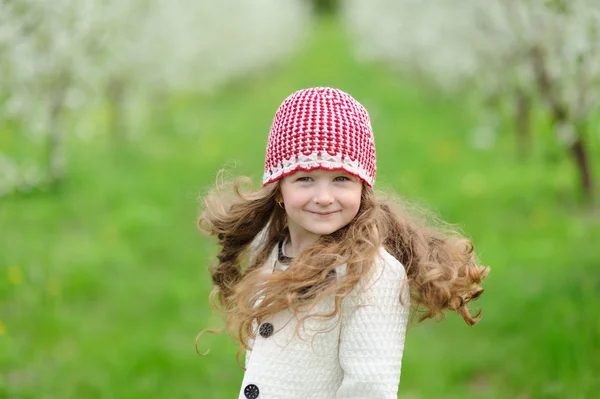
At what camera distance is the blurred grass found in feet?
13.8

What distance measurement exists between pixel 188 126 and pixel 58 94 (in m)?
6.09

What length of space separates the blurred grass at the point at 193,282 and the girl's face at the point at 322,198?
0.67 m

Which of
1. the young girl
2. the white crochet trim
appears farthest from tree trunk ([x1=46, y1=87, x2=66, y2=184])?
the white crochet trim

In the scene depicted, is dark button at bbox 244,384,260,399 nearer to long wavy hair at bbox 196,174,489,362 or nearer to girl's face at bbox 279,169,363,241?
long wavy hair at bbox 196,174,489,362

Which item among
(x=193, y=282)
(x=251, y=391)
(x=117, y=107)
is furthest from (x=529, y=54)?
(x=117, y=107)

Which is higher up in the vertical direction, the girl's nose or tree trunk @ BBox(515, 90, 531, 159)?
tree trunk @ BBox(515, 90, 531, 159)

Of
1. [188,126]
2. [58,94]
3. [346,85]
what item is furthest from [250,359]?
[346,85]

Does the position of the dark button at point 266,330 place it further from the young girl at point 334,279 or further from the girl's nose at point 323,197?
the girl's nose at point 323,197

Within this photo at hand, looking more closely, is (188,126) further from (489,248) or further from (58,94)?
(489,248)

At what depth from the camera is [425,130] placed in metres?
12.3

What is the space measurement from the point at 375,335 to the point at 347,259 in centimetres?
22

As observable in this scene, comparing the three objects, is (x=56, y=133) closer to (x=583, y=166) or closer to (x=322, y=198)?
(x=583, y=166)

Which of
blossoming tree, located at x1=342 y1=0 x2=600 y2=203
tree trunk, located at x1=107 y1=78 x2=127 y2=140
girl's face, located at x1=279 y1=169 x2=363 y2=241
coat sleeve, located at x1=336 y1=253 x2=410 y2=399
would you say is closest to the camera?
coat sleeve, located at x1=336 y1=253 x2=410 y2=399

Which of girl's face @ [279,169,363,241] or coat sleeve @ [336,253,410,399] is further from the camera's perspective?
girl's face @ [279,169,363,241]
